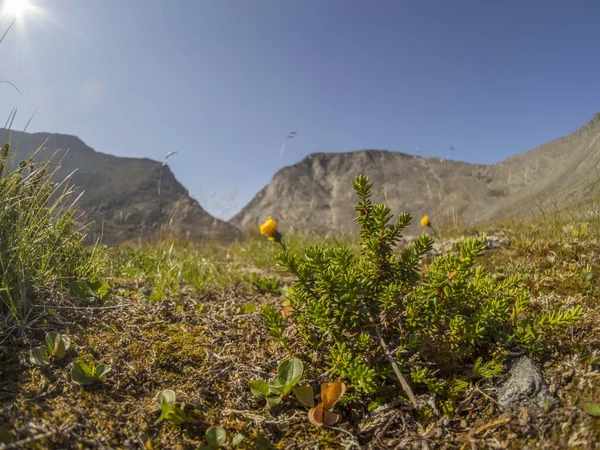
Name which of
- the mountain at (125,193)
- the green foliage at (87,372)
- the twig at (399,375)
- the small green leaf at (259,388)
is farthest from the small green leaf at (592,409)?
the mountain at (125,193)

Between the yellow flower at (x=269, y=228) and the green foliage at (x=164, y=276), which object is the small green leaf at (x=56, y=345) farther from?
the yellow flower at (x=269, y=228)

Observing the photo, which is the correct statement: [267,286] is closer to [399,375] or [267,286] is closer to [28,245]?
[28,245]

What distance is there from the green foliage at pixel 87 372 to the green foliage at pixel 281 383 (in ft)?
2.31

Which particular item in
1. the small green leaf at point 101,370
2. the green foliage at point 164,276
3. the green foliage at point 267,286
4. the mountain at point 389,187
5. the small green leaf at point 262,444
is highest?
the mountain at point 389,187

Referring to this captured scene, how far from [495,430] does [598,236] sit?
2981 millimetres

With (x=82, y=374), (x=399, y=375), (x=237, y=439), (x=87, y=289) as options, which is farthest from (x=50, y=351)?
(x=399, y=375)

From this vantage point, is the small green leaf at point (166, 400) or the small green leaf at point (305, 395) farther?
the small green leaf at point (305, 395)

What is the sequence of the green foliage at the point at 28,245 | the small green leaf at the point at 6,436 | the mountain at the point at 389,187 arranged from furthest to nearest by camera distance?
1. the mountain at the point at 389,187
2. the green foliage at the point at 28,245
3. the small green leaf at the point at 6,436

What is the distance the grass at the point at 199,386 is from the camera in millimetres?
1245

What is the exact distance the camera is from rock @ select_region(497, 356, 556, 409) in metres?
1.37

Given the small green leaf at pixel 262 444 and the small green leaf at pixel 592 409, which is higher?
the small green leaf at pixel 592 409

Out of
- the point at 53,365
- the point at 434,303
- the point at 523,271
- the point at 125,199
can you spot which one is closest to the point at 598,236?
the point at 523,271

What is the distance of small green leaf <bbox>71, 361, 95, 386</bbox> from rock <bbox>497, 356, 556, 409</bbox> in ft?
6.19

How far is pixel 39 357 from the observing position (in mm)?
1486
